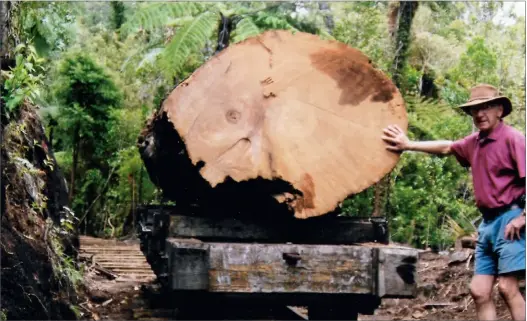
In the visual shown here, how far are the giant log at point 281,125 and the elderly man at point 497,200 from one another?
1.97 feet

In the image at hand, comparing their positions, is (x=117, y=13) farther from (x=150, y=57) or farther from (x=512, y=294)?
(x=512, y=294)

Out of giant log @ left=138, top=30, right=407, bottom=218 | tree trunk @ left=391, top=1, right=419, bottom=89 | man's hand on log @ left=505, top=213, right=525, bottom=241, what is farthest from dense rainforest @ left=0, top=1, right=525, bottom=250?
man's hand on log @ left=505, top=213, right=525, bottom=241

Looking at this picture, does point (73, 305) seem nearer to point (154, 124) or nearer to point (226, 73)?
point (154, 124)

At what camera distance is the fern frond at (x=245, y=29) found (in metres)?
10.5

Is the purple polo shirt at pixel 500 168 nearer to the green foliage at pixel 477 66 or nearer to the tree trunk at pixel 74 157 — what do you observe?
the green foliage at pixel 477 66

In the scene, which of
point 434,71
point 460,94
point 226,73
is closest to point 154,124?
point 226,73

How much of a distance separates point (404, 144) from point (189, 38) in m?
Result: 7.03

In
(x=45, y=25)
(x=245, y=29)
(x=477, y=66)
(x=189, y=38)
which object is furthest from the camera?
(x=477, y=66)

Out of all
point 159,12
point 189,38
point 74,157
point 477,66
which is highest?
point 159,12

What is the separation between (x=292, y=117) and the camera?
4.52 meters

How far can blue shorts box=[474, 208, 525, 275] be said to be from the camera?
3869 mm

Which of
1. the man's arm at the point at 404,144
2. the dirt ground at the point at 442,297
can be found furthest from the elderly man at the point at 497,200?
the dirt ground at the point at 442,297

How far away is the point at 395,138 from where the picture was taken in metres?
4.51

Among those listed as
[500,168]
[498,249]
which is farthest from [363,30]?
[498,249]
